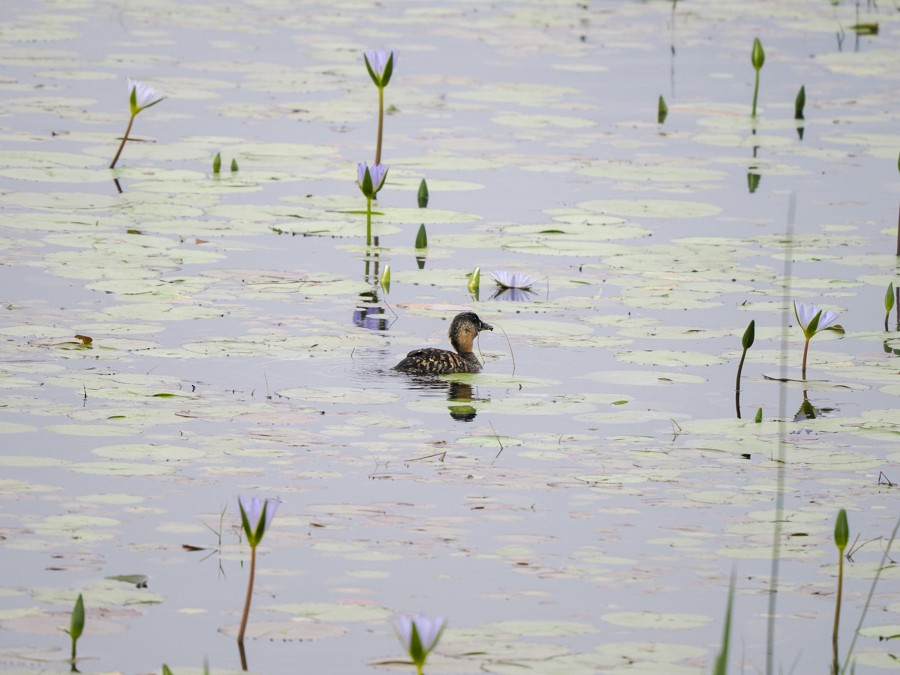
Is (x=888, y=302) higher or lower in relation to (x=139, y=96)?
lower

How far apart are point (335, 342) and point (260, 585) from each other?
306 centimetres

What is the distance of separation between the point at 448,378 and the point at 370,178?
7.34 ft

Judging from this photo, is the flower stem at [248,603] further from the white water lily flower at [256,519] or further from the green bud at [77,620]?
the green bud at [77,620]

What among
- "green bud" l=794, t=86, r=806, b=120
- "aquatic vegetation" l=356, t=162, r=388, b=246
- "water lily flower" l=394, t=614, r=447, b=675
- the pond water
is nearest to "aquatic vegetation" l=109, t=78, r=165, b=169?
the pond water

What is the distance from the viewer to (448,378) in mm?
7812

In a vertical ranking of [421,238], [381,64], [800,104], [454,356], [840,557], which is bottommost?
[840,557]

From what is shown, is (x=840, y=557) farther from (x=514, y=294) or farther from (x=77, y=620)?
(x=514, y=294)

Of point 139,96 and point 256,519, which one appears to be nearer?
point 256,519

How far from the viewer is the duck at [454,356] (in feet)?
25.6

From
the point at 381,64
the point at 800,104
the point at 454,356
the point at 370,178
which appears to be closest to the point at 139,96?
the point at 381,64

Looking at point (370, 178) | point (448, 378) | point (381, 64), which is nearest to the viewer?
point (448, 378)

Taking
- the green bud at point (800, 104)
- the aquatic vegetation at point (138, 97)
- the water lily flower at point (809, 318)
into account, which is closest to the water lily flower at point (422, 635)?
the water lily flower at point (809, 318)

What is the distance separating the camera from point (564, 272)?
387 inches

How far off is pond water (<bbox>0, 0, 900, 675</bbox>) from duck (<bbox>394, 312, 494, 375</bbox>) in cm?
10
